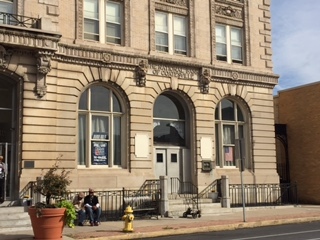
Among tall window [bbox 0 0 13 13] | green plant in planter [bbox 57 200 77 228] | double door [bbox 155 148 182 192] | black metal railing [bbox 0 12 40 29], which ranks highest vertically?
tall window [bbox 0 0 13 13]

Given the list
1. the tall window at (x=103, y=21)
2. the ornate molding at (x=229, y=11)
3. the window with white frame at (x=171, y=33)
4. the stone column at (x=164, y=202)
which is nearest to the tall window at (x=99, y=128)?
the tall window at (x=103, y=21)

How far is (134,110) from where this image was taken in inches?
852

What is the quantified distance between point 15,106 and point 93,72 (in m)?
3.92

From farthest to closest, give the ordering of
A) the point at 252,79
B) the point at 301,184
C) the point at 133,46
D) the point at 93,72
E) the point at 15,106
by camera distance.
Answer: the point at 301,184 → the point at 252,79 → the point at 133,46 → the point at 93,72 → the point at 15,106

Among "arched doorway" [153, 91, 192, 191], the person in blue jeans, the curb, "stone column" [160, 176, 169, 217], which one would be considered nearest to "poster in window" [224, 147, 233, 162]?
"arched doorway" [153, 91, 192, 191]

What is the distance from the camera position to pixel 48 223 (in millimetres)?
12875

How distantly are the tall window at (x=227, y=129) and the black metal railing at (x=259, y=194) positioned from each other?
1.57 m

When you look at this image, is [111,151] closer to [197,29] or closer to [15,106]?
[15,106]

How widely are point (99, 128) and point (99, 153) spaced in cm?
118

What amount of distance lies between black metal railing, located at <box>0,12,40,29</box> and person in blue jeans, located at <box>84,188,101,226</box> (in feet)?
24.8

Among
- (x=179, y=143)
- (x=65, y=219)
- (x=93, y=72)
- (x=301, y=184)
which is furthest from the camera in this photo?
(x=301, y=184)

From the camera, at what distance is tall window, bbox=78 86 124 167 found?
67.4 ft

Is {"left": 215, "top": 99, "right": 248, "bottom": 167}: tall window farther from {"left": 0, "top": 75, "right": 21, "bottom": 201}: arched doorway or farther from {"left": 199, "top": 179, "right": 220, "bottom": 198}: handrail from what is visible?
{"left": 0, "top": 75, "right": 21, "bottom": 201}: arched doorway

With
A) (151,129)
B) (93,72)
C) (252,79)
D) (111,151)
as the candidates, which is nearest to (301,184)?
(252,79)
